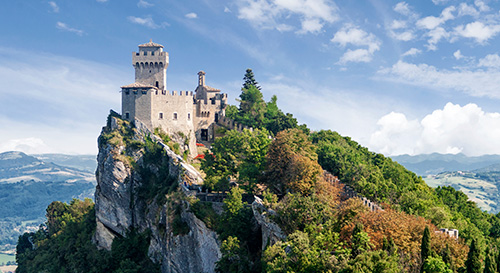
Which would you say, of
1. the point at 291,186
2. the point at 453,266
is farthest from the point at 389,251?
the point at 291,186

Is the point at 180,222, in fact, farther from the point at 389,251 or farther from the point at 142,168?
the point at 389,251

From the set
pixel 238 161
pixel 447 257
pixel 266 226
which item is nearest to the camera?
pixel 447 257

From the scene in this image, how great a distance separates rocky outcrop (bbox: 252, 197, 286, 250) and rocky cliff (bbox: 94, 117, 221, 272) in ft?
41.3

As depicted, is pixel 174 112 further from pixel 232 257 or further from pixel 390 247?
pixel 390 247

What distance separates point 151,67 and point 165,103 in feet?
32.9

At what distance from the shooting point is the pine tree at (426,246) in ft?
126

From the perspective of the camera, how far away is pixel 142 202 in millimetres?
79312

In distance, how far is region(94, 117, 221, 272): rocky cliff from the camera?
66000mm

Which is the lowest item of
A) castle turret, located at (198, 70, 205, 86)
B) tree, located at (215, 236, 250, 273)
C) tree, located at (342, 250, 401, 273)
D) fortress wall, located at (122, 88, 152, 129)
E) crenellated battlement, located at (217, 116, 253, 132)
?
tree, located at (215, 236, 250, 273)

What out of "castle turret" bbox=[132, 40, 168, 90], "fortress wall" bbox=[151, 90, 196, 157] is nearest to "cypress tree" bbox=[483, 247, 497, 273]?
"fortress wall" bbox=[151, 90, 196, 157]

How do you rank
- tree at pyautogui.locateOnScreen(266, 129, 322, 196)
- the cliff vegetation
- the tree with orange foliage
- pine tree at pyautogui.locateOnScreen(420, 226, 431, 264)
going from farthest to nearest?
tree at pyautogui.locateOnScreen(266, 129, 322, 196), the cliff vegetation, the tree with orange foliage, pine tree at pyautogui.locateOnScreen(420, 226, 431, 264)

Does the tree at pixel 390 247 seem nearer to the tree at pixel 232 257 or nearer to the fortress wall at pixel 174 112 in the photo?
the tree at pixel 232 257

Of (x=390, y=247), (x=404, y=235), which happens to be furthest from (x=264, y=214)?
(x=390, y=247)

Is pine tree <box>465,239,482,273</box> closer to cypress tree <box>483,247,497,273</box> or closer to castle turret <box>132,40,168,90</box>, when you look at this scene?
cypress tree <box>483,247,497,273</box>
